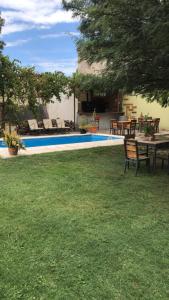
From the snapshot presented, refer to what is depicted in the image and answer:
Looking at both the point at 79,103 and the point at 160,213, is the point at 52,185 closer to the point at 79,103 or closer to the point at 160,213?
the point at 160,213

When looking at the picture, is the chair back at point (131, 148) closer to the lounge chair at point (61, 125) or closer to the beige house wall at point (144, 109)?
the lounge chair at point (61, 125)

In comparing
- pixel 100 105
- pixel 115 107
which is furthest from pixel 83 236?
pixel 115 107

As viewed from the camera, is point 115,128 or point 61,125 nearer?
point 115,128

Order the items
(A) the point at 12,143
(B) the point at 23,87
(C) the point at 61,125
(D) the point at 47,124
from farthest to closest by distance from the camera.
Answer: (C) the point at 61,125
(D) the point at 47,124
(B) the point at 23,87
(A) the point at 12,143

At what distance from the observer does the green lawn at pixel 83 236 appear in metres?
3.62

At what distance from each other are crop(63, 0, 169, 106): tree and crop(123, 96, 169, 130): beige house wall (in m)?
11.6

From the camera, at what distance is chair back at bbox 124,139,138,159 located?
8484mm

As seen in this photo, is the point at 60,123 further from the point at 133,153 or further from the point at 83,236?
the point at 83,236

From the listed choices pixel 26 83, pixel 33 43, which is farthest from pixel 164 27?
pixel 33 43

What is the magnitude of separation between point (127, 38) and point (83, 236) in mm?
3680

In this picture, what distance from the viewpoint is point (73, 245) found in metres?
4.52

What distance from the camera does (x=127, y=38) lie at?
21.6 ft

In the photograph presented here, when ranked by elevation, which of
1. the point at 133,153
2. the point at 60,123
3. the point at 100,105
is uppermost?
the point at 100,105

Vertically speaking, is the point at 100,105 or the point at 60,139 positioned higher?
the point at 100,105
